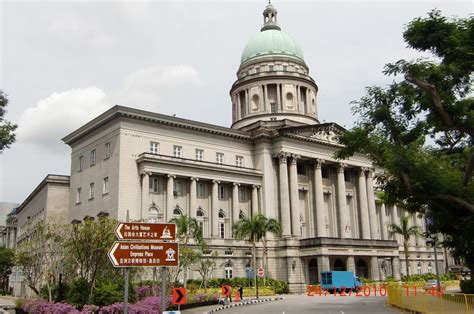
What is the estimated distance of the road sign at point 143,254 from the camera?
1366 cm

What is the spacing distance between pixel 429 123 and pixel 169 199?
32.0 metres

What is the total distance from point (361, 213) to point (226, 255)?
877 inches

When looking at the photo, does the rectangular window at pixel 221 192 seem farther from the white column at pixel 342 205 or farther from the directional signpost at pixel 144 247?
the directional signpost at pixel 144 247

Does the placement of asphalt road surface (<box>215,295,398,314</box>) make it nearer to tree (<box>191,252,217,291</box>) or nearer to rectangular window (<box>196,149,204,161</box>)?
tree (<box>191,252,217,291</box>)

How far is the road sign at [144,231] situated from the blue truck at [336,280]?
40.6 meters

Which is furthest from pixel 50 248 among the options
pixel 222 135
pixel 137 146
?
pixel 222 135

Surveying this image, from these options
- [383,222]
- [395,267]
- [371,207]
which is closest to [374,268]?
[395,267]

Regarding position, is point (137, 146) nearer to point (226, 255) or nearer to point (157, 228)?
point (226, 255)

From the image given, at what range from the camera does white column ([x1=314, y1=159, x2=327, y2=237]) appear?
62531 millimetres

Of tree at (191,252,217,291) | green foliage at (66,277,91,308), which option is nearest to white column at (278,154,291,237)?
tree at (191,252,217,291)

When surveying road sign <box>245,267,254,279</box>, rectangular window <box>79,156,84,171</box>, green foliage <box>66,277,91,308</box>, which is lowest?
green foliage <box>66,277,91,308</box>

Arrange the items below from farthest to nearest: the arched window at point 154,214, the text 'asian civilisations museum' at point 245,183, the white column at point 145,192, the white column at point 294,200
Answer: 1. the white column at point 294,200
2. the text 'asian civilisations museum' at point 245,183
3. the arched window at point 154,214
4. the white column at point 145,192

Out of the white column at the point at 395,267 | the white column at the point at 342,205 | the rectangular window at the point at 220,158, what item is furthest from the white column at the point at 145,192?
the white column at the point at 395,267

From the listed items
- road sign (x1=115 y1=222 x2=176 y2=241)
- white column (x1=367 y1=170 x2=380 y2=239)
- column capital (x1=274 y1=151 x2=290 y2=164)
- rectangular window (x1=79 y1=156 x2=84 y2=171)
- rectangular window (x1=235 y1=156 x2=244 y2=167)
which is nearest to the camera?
road sign (x1=115 y1=222 x2=176 y2=241)
